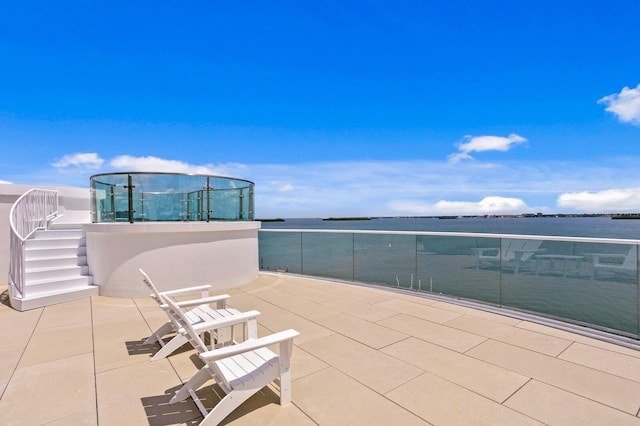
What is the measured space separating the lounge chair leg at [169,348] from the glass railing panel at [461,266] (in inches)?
165

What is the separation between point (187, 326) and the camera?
7.61 ft

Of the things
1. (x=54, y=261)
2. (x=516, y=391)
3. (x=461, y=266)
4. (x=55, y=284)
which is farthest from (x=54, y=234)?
(x=461, y=266)

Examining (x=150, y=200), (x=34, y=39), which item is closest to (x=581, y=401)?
(x=150, y=200)

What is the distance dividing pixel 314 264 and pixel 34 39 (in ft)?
33.4

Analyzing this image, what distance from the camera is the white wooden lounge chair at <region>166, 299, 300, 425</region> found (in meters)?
2.03

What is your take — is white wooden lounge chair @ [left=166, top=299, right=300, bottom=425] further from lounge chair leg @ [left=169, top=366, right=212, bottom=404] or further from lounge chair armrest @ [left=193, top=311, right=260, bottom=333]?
lounge chair armrest @ [left=193, top=311, right=260, bottom=333]

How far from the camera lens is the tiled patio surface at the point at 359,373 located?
7.27 feet

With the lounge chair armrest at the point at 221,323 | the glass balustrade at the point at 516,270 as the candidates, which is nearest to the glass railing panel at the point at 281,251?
the glass balustrade at the point at 516,270

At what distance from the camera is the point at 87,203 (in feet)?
34.2

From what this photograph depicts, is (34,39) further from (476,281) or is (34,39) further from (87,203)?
(476,281)

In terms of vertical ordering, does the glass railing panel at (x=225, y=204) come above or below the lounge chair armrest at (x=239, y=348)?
above

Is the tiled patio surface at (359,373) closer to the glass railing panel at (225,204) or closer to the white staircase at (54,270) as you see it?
the white staircase at (54,270)

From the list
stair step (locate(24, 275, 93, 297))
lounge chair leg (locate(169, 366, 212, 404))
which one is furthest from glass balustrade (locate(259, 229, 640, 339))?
stair step (locate(24, 275, 93, 297))

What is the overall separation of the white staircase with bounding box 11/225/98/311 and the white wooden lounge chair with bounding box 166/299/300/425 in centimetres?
441
